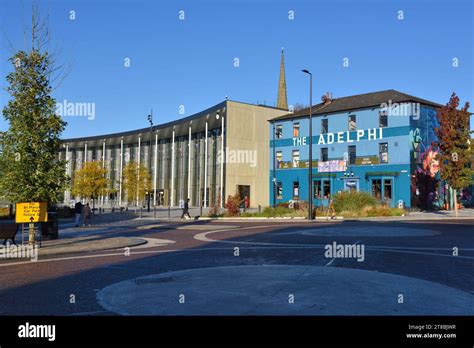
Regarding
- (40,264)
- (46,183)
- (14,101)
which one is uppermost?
(14,101)

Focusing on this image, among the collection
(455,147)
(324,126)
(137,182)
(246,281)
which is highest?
(324,126)

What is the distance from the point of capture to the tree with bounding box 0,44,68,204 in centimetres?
1545

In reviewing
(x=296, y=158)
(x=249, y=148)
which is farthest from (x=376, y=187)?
(x=249, y=148)

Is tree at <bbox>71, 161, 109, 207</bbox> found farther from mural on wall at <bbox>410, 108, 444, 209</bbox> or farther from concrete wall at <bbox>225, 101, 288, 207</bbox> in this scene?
mural on wall at <bbox>410, 108, 444, 209</bbox>

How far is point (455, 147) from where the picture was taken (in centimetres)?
3484

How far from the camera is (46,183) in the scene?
51.7 feet

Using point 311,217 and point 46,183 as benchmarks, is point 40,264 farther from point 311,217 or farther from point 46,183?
point 311,217

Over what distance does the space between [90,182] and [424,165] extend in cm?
3782

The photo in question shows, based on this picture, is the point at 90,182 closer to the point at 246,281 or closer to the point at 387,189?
the point at 387,189

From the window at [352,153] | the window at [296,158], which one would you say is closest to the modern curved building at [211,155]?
the window at [296,158]

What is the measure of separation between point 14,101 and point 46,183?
3.28m

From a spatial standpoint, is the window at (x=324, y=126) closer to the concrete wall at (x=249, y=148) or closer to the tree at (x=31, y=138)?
the concrete wall at (x=249, y=148)
